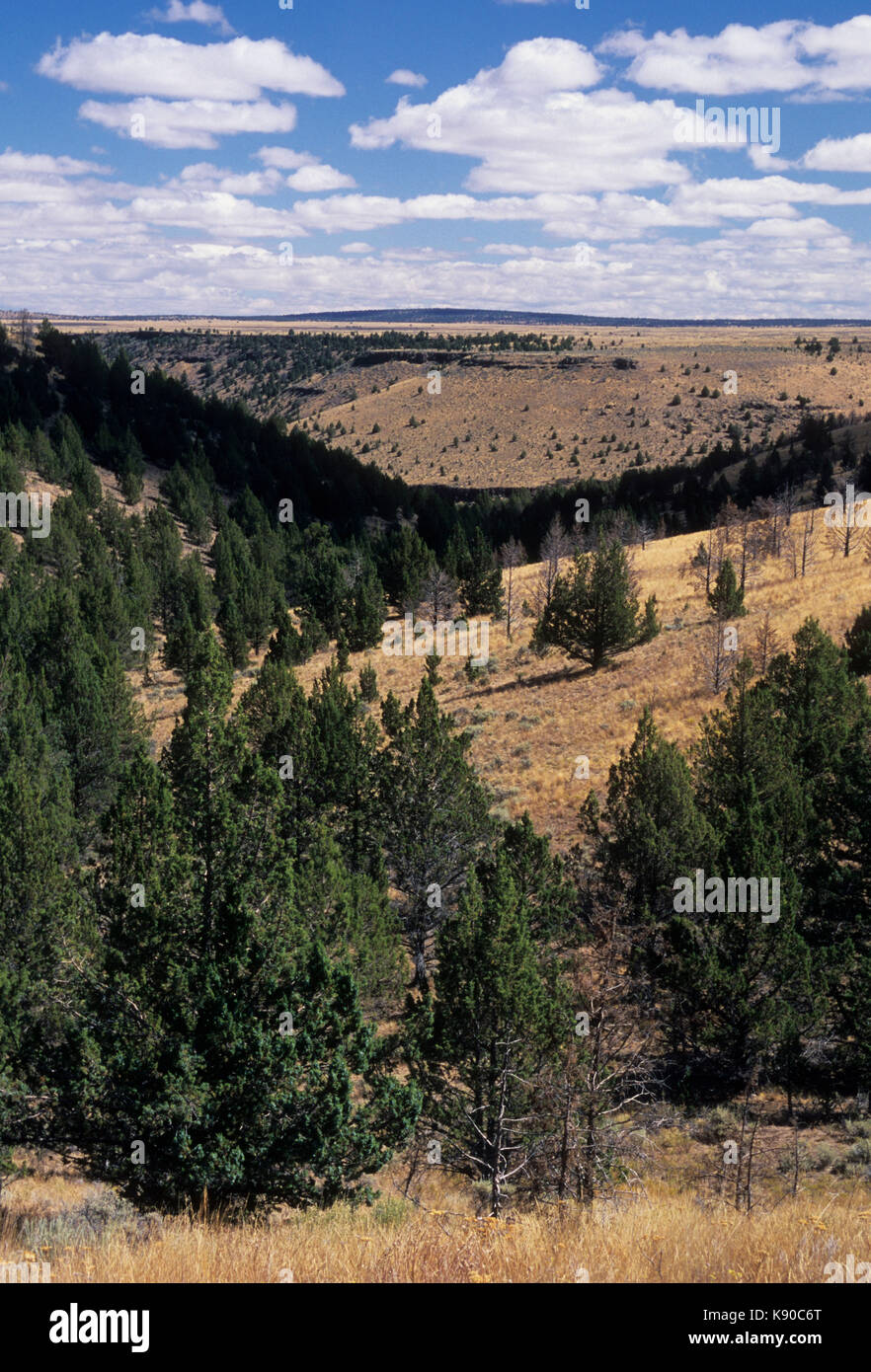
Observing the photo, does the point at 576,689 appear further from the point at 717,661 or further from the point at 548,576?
the point at 548,576

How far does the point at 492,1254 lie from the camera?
700cm

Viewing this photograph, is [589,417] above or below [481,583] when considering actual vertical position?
above

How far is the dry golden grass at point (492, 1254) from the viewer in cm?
649

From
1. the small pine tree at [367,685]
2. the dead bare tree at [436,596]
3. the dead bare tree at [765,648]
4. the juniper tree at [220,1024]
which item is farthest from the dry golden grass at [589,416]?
the juniper tree at [220,1024]

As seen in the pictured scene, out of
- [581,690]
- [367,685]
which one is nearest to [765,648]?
[581,690]

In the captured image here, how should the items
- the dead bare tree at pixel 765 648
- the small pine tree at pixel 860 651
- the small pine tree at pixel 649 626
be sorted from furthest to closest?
1. the small pine tree at pixel 649 626
2. the dead bare tree at pixel 765 648
3. the small pine tree at pixel 860 651

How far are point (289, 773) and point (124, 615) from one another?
29899 millimetres

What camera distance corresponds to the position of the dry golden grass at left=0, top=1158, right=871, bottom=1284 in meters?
6.49

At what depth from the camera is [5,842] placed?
2128cm

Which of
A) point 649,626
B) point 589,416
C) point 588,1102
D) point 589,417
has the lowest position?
point 588,1102

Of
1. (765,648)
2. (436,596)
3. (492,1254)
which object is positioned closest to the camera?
(492,1254)

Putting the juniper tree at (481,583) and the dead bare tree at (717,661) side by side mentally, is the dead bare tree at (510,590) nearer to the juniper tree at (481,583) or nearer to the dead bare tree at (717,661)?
the juniper tree at (481,583)

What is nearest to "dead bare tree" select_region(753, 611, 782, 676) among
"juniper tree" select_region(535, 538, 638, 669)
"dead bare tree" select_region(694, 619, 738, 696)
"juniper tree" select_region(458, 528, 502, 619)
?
"dead bare tree" select_region(694, 619, 738, 696)

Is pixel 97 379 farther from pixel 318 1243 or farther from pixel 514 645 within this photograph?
→ pixel 318 1243
